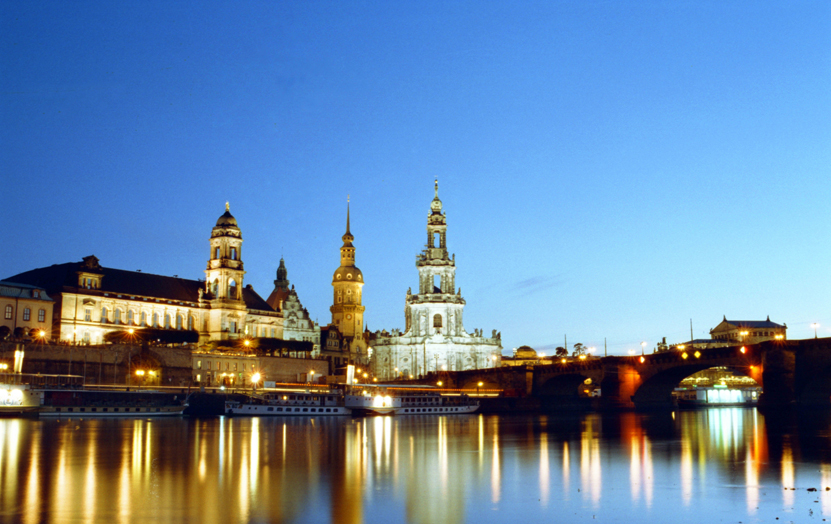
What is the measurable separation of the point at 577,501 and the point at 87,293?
104 m

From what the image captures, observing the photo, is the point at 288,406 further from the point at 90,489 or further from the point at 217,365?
the point at 90,489

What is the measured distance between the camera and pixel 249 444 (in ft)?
148

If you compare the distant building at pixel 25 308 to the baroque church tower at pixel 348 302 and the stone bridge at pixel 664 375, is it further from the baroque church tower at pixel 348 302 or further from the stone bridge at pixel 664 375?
the baroque church tower at pixel 348 302

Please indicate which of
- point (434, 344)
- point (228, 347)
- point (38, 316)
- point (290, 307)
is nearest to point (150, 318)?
point (228, 347)

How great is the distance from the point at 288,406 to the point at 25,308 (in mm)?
43263

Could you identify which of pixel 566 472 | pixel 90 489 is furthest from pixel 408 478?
pixel 90 489

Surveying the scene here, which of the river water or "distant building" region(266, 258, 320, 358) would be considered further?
"distant building" region(266, 258, 320, 358)

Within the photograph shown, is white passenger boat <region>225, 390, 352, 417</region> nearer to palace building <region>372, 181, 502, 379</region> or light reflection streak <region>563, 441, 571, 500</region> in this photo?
light reflection streak <region>563, 441, 571, 500</region>

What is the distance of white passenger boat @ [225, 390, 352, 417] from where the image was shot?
82750 mm

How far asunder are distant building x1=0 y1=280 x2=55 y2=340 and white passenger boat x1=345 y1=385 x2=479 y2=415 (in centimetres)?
4237

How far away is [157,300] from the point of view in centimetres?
12875

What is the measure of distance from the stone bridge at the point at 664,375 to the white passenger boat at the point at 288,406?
39.4 metres

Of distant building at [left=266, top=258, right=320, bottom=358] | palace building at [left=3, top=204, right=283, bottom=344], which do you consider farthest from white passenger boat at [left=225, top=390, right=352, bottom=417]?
distant building at [left=266, top=258, right=320, bottom=358]

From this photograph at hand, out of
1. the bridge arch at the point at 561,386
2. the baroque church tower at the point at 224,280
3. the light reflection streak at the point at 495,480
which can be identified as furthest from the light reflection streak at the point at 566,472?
the baroque church tower at the point at 224,280
